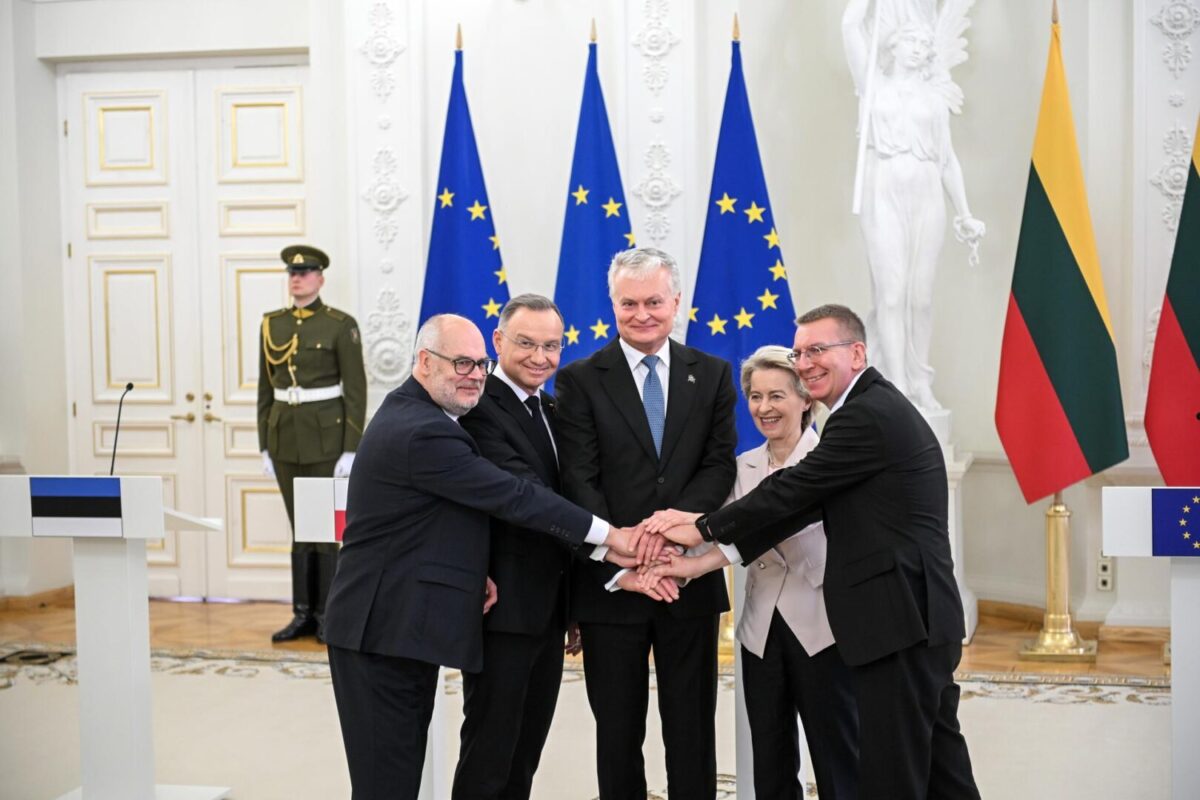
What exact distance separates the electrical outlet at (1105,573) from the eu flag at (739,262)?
1.57 metres

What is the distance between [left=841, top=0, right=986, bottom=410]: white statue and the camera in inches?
210

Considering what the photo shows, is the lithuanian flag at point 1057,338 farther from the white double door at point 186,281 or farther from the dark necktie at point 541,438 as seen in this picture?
the white double door at point 186,281

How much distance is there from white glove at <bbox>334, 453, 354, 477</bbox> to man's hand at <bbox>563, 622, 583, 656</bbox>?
259 cm

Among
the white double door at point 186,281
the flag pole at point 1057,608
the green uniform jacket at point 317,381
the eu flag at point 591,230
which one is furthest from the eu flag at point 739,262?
the white double door at point 186,281

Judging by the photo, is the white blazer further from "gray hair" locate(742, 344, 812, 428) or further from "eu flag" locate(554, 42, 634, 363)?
"eu flag" locate(554, 42, 634, 363)

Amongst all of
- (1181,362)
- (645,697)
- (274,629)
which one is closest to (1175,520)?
(645,697)

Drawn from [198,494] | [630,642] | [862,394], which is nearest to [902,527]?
[862,394]

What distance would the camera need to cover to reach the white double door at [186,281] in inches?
261

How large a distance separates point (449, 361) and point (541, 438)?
0.33m

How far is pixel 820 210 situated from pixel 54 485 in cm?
380

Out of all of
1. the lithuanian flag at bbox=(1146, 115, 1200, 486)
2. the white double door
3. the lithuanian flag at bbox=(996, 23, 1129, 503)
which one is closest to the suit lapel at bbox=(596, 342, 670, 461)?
the lithuanian flag at bbox=(996, 23, 1129, 503)

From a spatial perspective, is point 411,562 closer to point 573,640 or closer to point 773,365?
point 573,640

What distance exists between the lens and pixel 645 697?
294cm

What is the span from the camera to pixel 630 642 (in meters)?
2.93
